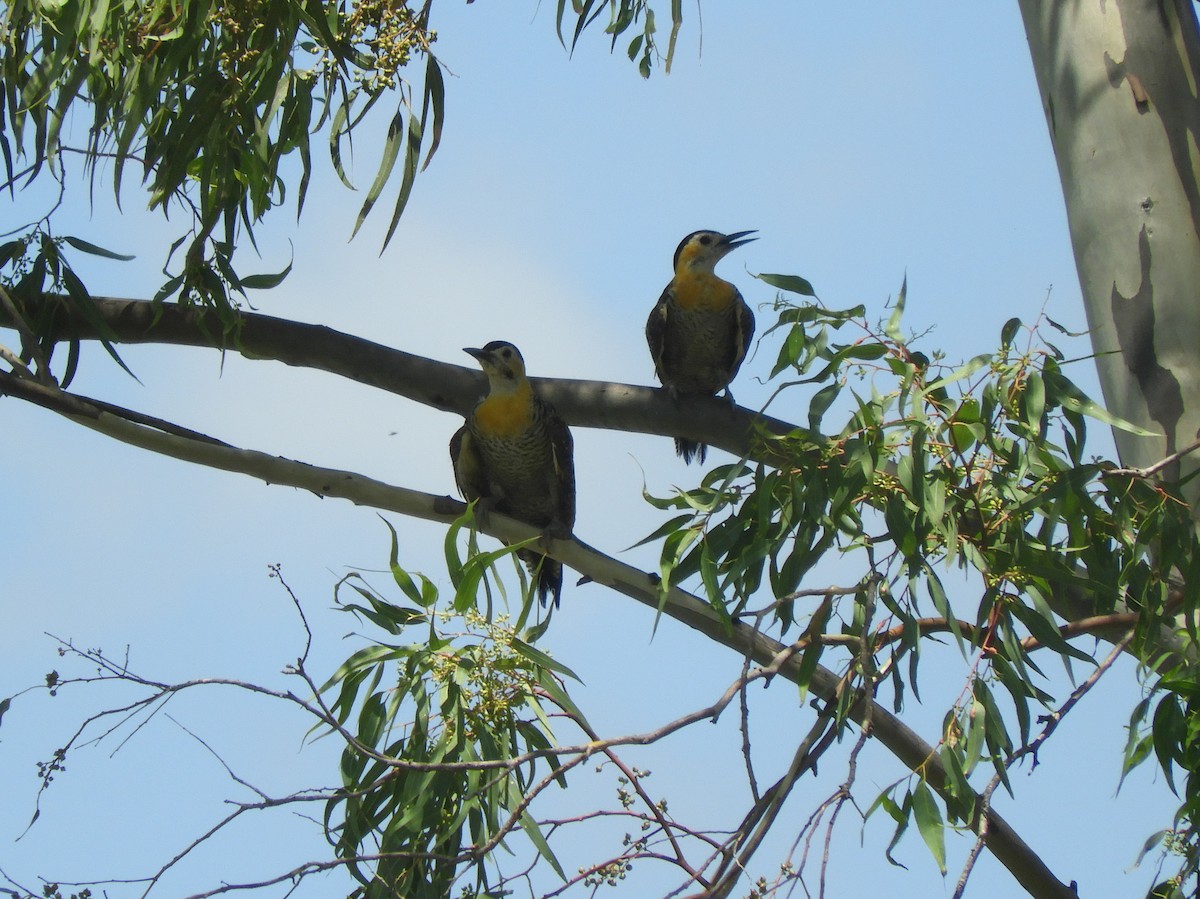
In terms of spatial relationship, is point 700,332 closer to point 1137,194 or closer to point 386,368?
point 386,368

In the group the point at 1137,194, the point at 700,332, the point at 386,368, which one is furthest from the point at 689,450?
the point at 1137,194

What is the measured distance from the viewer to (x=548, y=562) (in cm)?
421

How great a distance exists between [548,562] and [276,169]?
59.0 inches

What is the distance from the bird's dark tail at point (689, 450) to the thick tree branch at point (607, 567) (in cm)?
155

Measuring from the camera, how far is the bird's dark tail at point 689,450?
4703 mm

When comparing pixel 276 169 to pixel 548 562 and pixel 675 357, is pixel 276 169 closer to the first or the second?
pixel 548 562

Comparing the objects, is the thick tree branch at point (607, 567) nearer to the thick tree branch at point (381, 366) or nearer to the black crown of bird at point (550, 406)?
the thick tree branch at point (381, 366)

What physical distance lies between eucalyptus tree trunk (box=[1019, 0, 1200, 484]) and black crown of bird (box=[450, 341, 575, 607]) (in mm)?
1718

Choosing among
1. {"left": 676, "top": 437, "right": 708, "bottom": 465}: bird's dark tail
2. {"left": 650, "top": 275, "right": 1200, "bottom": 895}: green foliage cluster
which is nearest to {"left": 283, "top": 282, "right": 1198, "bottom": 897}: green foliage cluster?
{"left": 650, "top": 275, "right": 1200, "bottom": 895}: green foliage cluster

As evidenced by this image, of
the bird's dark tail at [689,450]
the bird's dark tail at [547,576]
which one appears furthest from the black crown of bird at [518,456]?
the bird's dark tail at [689,450]

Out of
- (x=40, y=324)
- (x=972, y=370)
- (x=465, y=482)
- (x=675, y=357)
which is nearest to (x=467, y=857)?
(x=972, y=370)

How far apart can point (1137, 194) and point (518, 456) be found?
6.98ft

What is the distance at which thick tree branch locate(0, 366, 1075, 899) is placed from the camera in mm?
2873

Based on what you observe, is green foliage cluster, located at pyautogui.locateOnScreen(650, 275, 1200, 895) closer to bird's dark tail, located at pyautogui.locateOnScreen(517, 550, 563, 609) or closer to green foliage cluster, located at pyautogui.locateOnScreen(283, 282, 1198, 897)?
green foliage cluster, located at pyautogui.locateOnScreen(283, 282, 1198, 897)
